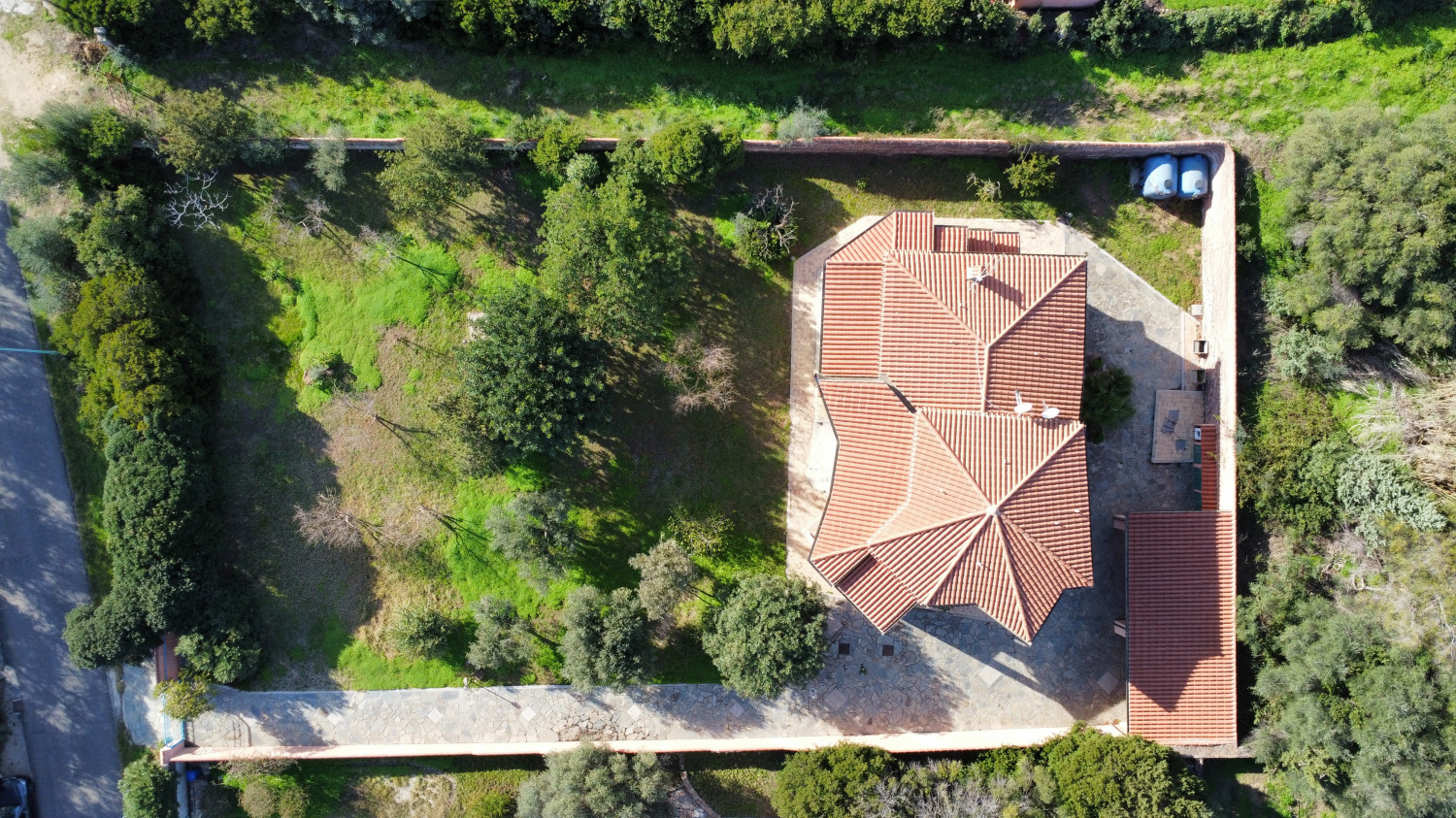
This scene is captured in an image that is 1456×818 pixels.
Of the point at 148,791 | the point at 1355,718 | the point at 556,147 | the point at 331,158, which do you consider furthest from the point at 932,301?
the point at 148,791

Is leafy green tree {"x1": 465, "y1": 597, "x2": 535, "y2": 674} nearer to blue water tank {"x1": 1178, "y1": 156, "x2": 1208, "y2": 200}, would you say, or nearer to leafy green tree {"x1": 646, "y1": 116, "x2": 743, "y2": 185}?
leafy green tree {"x1": 646, "y1": 116, "x2": 743, "y2": 185}

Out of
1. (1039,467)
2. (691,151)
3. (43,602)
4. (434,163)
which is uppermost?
(691,151)

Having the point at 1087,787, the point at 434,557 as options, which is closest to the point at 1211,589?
the point at 1087,787

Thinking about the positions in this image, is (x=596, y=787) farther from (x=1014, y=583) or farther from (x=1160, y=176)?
(x=1160, y=176)

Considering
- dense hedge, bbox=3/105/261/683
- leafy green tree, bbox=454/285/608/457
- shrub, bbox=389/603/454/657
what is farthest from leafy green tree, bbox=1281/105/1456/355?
dense hedge, bbox=3/105/261/683

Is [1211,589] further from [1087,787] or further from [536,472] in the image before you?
[536,472]
